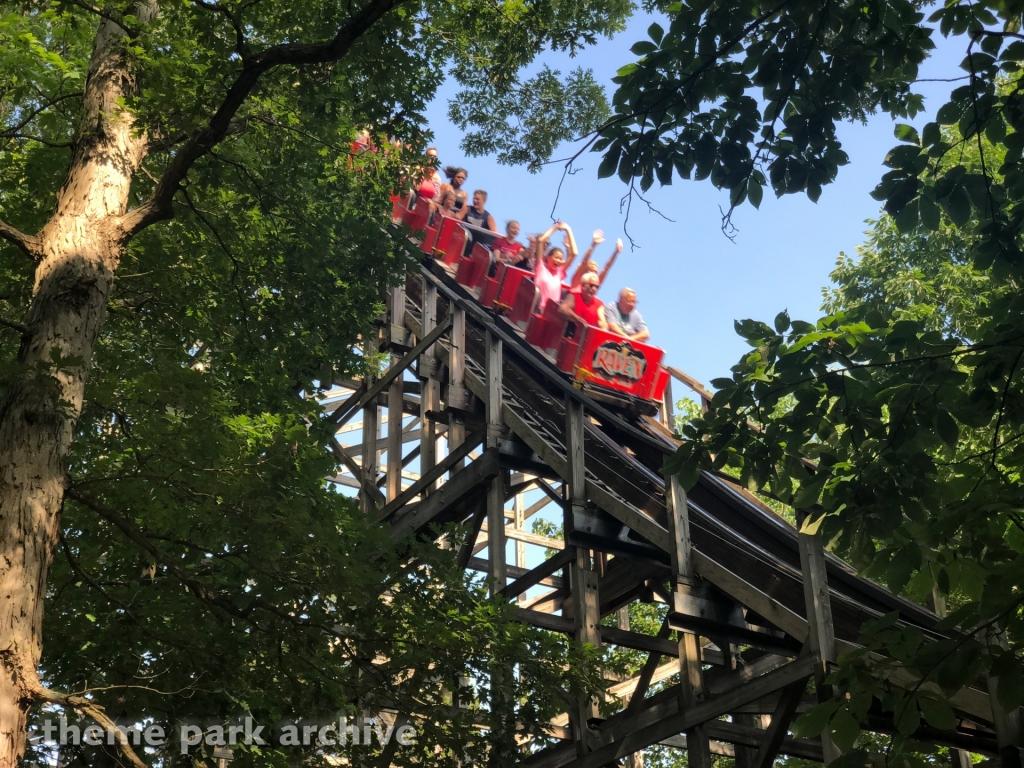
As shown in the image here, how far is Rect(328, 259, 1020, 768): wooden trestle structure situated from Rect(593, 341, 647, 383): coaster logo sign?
0.40 metres

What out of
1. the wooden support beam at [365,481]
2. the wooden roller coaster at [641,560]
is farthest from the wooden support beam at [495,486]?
the wooden support beam at [365,481]

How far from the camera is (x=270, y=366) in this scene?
7762mm

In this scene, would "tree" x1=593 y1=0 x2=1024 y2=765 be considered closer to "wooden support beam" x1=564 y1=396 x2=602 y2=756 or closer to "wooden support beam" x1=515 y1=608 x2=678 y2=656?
"wooden support beam" x1=564 y1=396 x2=602 y2=756

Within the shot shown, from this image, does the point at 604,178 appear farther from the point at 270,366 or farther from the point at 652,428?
the point at 652,428

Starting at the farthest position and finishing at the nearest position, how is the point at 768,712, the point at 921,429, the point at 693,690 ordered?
the point at 768,712
the point at 693,690
the point at 921,429

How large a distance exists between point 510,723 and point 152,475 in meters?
2.73

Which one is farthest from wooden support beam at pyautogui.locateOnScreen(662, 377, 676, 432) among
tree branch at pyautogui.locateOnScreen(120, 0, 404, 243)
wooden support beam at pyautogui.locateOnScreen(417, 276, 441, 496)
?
tree branch at pyautogui.locateOnScreen(120, 0, 404, 243)

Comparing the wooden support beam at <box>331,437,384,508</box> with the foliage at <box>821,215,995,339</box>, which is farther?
the foliage at <box>821,215,995,339</box>

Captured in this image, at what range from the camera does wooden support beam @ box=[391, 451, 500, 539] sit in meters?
9.58

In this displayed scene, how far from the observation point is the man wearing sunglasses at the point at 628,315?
1534cm

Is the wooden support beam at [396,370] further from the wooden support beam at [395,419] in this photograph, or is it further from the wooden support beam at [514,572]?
the wooden support beam at [514,572]

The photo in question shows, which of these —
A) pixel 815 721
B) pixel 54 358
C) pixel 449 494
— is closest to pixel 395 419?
pixel 449 494

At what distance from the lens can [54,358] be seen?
4.28 m

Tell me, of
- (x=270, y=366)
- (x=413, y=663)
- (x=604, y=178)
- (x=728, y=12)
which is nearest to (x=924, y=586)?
(x=604, y=178)
